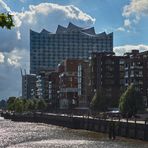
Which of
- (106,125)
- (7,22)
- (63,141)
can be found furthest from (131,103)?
(7,22)

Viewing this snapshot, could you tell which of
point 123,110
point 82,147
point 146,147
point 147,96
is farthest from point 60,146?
point 147,96

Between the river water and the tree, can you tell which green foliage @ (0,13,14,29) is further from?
the tree

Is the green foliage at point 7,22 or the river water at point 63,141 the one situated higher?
the green foliage at point 7,22

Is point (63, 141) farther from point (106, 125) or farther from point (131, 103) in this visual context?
point (131, 103)

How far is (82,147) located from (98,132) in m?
47.7

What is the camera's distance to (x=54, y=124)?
551ft

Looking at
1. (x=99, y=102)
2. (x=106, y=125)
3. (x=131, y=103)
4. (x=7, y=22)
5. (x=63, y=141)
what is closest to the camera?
(x=7, y=22)

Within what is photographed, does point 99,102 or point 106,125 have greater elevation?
point 99,102

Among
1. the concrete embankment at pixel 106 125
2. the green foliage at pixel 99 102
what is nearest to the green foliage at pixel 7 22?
the concrete embankment at pixel 106 125

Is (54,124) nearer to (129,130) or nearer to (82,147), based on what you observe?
(129,130)

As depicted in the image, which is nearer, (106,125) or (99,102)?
(106,125)

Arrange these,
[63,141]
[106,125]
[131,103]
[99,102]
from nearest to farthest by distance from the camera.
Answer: [63,141] < [106,125] < [131,103] < [99,102]

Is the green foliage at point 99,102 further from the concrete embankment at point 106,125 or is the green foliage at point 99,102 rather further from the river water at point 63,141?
the river water at point 63,141

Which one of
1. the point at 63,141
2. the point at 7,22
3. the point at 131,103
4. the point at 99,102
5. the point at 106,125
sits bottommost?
the point at 63,141
